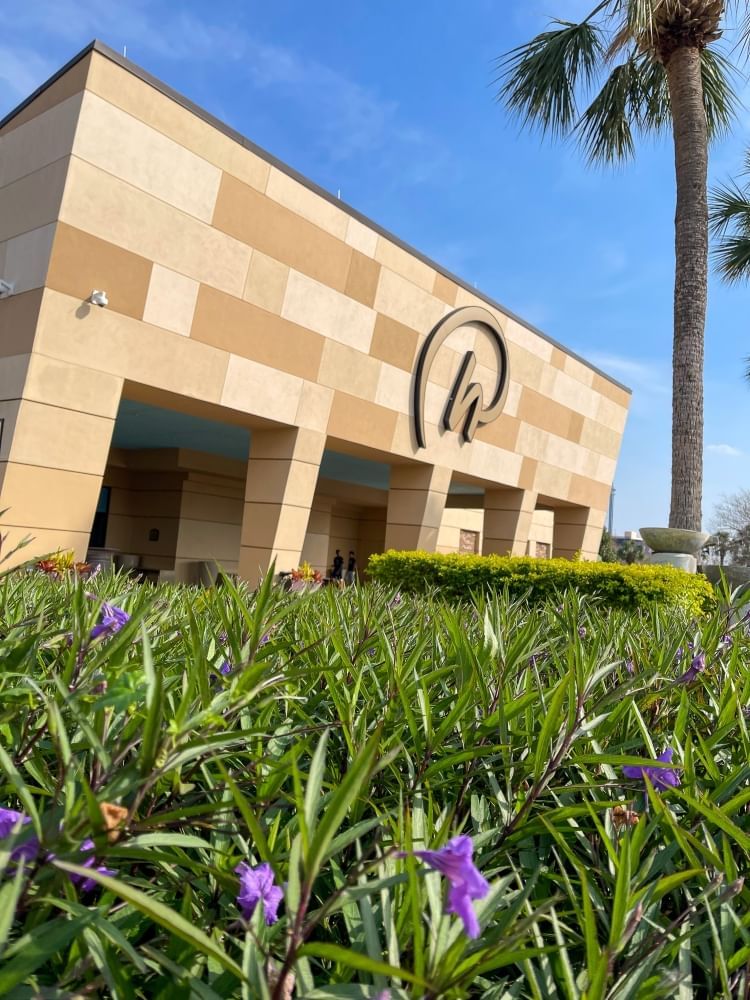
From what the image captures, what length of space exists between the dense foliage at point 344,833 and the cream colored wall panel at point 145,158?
1000cm

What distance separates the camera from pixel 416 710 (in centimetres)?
161

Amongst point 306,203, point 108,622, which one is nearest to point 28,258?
point 306,203

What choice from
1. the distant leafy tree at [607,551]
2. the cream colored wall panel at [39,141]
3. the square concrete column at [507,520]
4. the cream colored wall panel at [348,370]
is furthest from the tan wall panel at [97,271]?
the distant leafy tree at [607,551]

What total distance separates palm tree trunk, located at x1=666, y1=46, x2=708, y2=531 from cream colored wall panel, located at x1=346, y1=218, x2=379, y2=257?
5.97m

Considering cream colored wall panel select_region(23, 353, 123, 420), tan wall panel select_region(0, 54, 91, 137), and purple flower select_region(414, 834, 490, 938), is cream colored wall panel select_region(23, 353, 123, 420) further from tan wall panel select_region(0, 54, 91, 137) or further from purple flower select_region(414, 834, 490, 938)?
purple flower select_region(414, 834, 490, 938)

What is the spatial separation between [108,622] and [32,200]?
35.2 feet

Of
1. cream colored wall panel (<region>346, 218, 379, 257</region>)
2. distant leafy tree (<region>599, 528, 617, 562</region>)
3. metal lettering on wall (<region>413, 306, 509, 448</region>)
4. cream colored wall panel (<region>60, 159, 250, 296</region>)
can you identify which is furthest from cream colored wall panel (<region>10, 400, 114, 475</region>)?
distant leafy tree (<region>599, 528, 617, 562</region>)

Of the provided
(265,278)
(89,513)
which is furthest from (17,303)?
(265,278)

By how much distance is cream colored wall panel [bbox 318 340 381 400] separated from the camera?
13445 millimetres

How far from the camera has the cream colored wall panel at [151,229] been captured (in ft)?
31.8

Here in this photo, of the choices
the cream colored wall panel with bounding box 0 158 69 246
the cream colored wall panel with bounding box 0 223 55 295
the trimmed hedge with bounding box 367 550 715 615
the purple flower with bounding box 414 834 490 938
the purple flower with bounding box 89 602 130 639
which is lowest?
the purple flower with bounding box 414 834 490 938

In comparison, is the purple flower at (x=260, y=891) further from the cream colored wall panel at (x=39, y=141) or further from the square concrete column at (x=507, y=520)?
the square concrete column at (x=507, y=520)

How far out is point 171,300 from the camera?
1090 centimetres

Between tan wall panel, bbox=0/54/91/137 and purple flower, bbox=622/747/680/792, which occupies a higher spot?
tan wall panel, bbox=0/54/91/137
